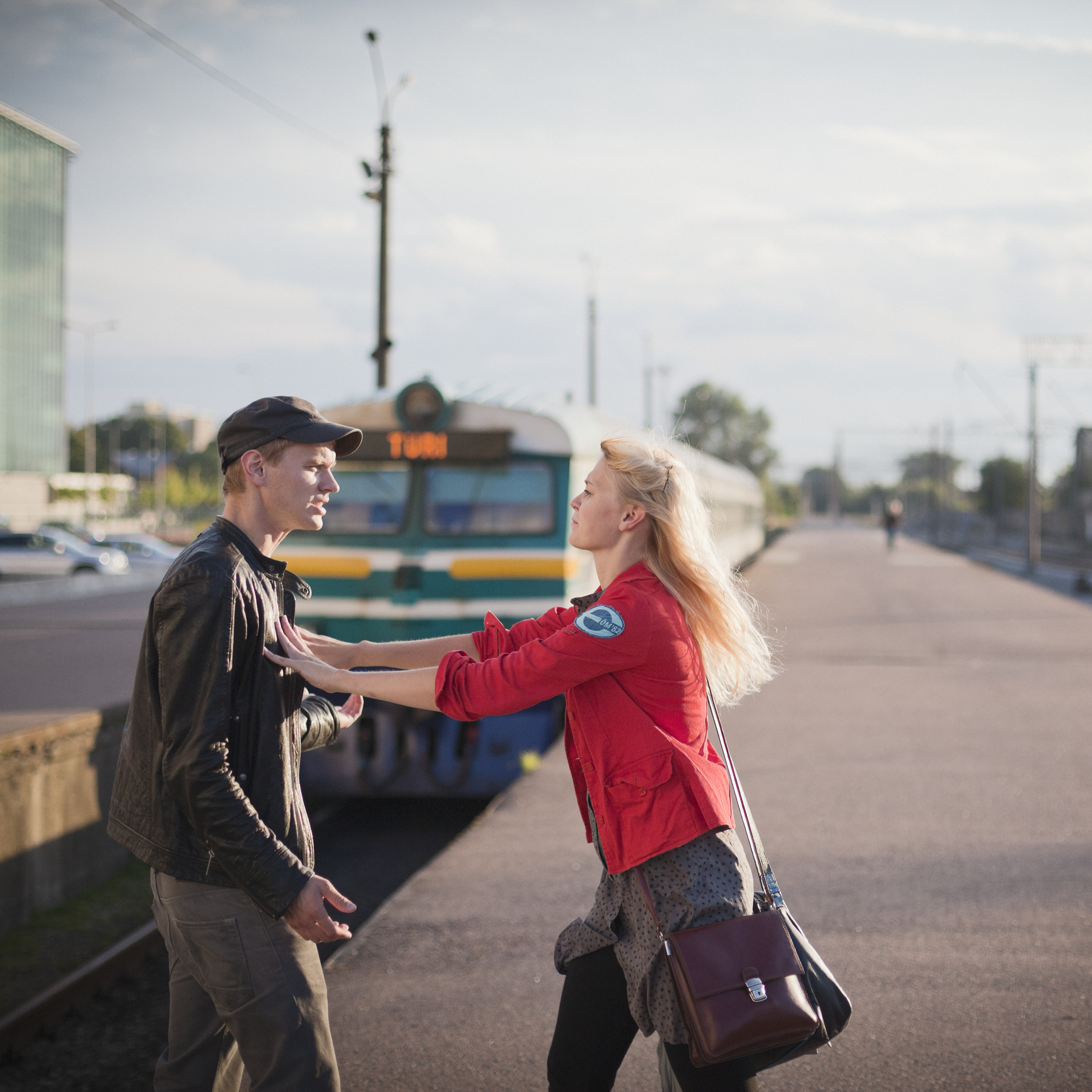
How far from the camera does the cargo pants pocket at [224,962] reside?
2.27 meters

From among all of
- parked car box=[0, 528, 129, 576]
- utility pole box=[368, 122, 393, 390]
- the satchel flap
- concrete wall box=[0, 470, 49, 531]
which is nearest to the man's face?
the satchel flap

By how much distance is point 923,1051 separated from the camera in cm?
366

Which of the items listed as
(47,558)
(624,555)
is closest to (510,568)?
(624,555)

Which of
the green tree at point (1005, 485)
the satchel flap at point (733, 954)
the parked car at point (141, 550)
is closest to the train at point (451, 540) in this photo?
the satchel flap at point (733, 954)

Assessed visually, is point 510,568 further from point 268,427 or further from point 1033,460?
point 1033,460

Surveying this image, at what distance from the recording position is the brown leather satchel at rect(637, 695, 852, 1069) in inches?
86.0

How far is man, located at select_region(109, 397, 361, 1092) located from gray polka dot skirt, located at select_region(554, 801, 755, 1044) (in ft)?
1.93

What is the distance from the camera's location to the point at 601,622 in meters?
2.34

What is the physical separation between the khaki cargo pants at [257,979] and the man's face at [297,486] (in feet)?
2.58

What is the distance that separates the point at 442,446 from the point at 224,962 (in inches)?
258

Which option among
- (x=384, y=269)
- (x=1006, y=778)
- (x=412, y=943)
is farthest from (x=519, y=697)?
(x=384, y=269)

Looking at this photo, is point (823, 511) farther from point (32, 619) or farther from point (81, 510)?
point (32, 619)

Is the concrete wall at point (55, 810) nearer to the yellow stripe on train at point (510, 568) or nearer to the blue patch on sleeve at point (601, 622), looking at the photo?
the yellow stripe on train at point (510, 568)

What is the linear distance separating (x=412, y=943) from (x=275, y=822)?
2.61 meters
